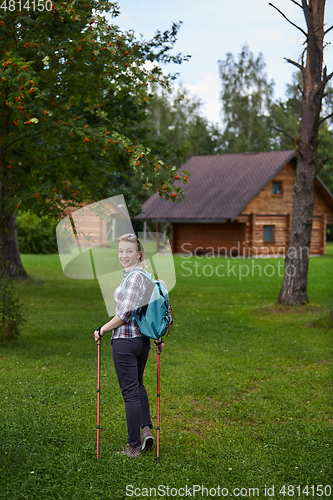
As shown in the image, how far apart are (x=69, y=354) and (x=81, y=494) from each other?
16.0 ft

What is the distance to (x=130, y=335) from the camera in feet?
15.2

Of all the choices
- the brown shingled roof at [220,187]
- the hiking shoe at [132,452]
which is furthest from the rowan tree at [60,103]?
the brown shingled roof at [220,187]

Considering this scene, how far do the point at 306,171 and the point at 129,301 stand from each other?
9567mm

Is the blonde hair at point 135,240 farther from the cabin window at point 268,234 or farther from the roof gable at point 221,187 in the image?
the cabin window at point 268,234

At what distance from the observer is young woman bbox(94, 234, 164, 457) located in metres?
4.54

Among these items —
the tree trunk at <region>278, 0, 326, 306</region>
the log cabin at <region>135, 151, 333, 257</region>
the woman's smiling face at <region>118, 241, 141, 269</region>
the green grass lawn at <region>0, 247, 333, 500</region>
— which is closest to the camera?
the green grass lawn at <region>0, 247, 333, 500</region>

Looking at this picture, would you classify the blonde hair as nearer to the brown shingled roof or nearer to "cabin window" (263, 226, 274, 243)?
the brown shingled roof

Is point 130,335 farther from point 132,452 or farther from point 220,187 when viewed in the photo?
point 220,187

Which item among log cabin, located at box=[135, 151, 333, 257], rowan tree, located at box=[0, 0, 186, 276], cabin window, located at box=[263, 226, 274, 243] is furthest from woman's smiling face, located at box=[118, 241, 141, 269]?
cabin window, located at box=[263, 226, 274, 243]

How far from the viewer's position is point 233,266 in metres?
26.7

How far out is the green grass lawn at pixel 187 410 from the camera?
174 inches

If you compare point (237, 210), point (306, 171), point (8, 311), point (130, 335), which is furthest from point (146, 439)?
point (237, 210)

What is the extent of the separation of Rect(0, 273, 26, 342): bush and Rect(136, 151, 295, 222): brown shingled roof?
78.7 ft

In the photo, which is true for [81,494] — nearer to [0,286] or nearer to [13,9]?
[0,286]
